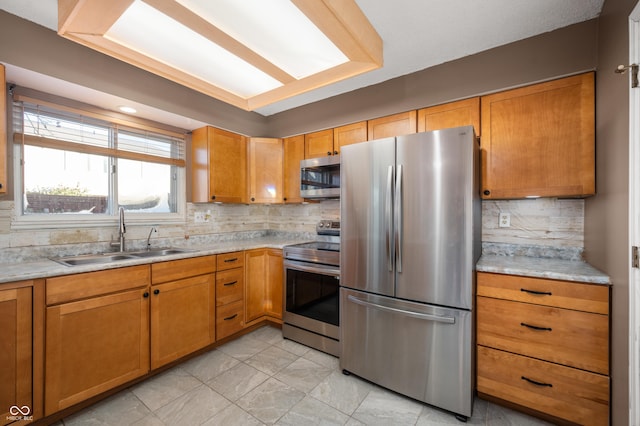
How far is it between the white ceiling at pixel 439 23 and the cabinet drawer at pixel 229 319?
6.62ft

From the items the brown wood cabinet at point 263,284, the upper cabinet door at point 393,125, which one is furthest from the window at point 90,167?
the upper cabinet door at point 393,125

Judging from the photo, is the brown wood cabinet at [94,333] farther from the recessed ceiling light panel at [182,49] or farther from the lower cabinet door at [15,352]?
the recessed ceiling light panel at [182,49]

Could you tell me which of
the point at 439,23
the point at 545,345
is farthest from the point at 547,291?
the point at 439,23

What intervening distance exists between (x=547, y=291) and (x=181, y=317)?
2.64m

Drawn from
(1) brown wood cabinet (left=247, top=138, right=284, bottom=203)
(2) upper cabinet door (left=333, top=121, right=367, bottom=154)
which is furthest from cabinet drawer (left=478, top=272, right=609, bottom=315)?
(1) brown wood cabinet (left=247, top=138, right=284, bottom=203)

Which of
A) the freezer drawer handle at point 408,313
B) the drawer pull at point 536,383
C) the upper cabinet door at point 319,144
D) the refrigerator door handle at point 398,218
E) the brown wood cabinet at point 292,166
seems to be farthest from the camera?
the brown wood cabinet at point 292,166

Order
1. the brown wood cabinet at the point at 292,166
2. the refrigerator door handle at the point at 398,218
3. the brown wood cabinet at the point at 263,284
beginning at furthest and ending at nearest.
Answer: the brown wood cabinet at the point at 292,166, the brown wood cabinet at the point at 263,284, the refrigerator door handle at the point at 398,218

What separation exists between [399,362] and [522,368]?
2.43ft

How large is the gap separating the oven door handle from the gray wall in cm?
167

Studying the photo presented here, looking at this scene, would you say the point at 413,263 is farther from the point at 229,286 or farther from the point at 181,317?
the point at 181,317

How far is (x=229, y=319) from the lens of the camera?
2576 millimetres

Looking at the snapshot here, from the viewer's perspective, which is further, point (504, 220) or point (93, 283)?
point (504, 220)

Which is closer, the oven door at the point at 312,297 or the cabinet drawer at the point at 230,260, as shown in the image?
the oven door at the point at 312,297

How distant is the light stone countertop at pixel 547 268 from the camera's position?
58.6 inches
